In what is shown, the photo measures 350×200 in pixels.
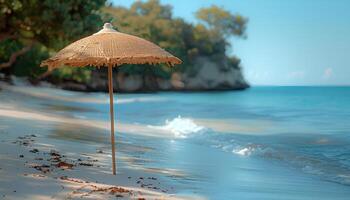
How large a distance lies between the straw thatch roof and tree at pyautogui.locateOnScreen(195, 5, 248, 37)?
6961 cm

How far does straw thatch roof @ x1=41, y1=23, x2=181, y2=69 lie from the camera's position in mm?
5203

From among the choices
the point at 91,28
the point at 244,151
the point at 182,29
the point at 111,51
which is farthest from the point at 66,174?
the point at 182,29

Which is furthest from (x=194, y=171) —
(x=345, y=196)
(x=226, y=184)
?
(x=345, y=196)

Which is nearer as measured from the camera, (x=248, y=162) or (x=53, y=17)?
(x=248, y=162)

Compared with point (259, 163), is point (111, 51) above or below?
above

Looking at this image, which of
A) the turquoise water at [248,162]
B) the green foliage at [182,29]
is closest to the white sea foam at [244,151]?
the turquoise water at [248,162]

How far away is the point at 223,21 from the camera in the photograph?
7506 centimetres

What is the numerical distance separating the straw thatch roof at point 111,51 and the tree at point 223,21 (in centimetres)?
6961

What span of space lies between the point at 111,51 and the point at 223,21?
7165cm

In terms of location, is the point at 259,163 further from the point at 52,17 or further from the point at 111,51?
the point at 52,17

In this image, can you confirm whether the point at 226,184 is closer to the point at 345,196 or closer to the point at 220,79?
the point at 345,196

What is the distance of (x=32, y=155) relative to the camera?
5.98 meters

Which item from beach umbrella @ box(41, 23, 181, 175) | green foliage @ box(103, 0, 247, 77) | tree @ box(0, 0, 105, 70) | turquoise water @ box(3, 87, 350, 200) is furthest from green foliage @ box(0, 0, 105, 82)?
green foliage @ box(103, 0, 247, 77)

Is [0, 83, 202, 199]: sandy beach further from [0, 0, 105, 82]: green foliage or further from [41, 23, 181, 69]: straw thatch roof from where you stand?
[0, 0, 105, 82]: green foliage
